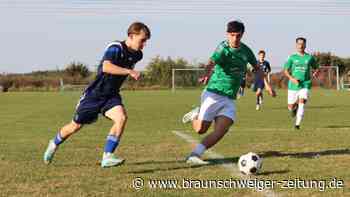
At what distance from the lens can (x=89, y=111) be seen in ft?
25.4

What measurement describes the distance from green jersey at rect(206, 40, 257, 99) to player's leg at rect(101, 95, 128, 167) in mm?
1366

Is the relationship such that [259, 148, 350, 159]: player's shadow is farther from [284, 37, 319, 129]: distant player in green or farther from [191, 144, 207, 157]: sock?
[284, 37, 319, 129]: distant player in green

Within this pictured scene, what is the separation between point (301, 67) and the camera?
1326 centimetres

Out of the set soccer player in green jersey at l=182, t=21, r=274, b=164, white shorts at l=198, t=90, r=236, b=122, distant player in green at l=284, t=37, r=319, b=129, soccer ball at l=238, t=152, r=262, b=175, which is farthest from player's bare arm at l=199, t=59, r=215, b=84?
distant player in green at l=284, t=37, r=319, b=129

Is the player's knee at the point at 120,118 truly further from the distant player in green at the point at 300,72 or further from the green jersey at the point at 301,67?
the green jersey at the point at 301,67

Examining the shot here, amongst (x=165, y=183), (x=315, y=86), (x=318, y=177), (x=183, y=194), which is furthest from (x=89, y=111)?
(x=315, y=86)

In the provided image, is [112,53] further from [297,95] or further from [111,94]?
[297,95]

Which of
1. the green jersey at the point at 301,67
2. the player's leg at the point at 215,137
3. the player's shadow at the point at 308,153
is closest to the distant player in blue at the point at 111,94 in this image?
the player's leg at the point at 215,137

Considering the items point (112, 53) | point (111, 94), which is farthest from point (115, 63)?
point (111, 94)

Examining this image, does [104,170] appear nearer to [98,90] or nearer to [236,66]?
[98,90]

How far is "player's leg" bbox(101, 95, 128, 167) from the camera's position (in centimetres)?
756

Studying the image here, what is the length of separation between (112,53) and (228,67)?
1.68 meters

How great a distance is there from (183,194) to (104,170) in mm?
1690

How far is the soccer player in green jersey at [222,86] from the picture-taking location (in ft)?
26.5
